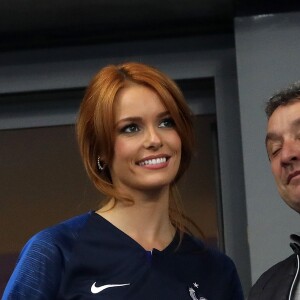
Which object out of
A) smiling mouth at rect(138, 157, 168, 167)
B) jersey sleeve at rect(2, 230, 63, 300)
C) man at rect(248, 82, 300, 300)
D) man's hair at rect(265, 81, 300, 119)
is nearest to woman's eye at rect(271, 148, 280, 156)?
man at rect(248, 82, 300, 300)

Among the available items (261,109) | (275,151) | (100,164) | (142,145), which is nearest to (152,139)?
(142,145)

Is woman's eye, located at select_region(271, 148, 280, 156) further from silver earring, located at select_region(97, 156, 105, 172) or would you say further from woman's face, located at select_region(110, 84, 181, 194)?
silver earring, located at select_region(97, 156, 105, 172)

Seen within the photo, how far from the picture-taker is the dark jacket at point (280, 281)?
6.39 feet

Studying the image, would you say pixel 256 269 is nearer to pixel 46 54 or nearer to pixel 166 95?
pixel 166 95

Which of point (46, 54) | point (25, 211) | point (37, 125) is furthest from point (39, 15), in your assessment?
point (25, 211)

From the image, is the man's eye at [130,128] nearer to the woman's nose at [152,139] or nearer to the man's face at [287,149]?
the woman's nose at [152,139]

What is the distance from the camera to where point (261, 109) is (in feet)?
8.75

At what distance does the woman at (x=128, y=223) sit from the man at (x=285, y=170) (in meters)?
0.15

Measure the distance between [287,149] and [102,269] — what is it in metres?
0.48

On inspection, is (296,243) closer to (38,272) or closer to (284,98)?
(284,98)

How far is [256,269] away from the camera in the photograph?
2570 millimetres

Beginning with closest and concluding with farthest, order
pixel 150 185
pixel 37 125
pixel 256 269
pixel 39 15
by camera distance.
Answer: pixel 150 185 → pixel 256 269 → pixel 39 15 → pixel 37 125

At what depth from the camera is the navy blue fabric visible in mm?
1976

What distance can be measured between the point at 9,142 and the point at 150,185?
109cm
